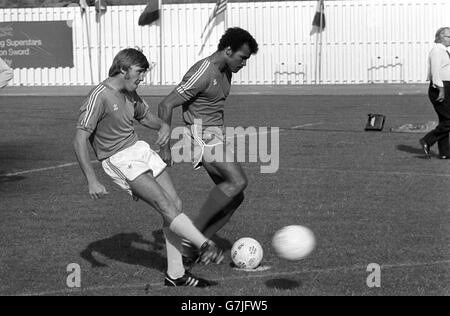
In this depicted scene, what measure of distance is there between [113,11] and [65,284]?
38968mm

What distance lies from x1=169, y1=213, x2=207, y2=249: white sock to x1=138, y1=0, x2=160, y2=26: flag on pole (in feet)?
123

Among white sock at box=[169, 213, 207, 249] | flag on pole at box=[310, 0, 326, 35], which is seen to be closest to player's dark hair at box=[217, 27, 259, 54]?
white sock at box=[169, 213, 207, 249]

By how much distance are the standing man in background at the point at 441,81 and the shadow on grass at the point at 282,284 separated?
969cm

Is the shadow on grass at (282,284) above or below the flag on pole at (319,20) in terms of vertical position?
below

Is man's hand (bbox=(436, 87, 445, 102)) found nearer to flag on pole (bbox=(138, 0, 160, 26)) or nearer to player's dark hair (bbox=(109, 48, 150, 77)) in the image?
player's dark hair (bbox=(109, 48, 150, 77))

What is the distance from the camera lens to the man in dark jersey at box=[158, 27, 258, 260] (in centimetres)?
935

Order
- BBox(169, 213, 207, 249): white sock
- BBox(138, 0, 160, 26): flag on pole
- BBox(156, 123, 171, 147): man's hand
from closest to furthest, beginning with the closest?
BBox(169, 213, 207, 249): white sock, BBox(156, 123, 171, 147): man's hand, BBox(138, 0, 160, 26): flag on pole

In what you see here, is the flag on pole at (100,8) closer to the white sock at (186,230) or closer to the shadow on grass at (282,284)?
the shadow on grass at (282,284)

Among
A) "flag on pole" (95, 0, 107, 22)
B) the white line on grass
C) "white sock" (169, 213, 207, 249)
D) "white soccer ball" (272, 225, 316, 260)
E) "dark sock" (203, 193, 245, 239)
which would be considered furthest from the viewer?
"flag on pole" (95, 0, 107, 22)

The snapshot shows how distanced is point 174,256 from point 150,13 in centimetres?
3784

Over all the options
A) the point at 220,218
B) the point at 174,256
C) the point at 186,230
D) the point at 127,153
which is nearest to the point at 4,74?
the point at 220,218

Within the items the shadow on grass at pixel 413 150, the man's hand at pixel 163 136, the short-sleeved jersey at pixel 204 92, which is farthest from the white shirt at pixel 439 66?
the man's hand at pixel 163 136

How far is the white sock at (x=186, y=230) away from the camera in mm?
8029
